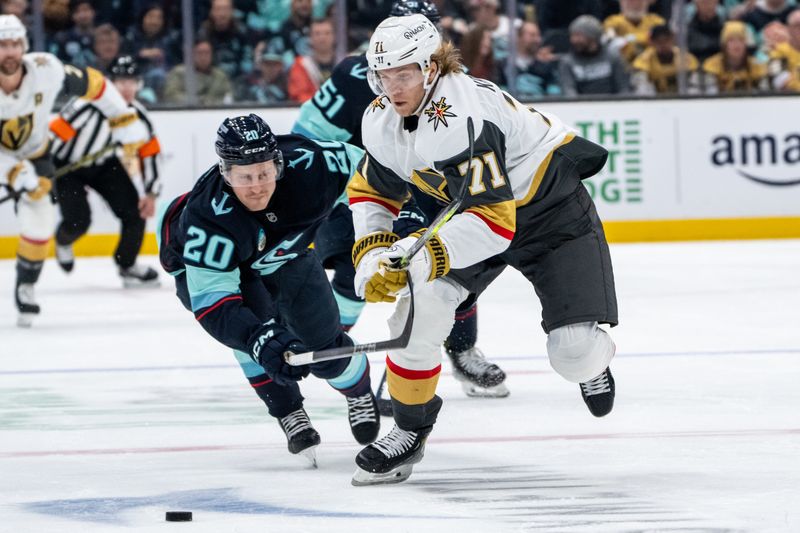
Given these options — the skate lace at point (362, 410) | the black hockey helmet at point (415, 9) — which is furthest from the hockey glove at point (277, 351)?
the black hockey helmet at point (415, 9)

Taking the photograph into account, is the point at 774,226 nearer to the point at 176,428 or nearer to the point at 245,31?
the point at 245,31

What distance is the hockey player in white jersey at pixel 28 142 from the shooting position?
248 inches

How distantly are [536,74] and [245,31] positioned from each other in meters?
1.81

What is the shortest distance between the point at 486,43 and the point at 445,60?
5731mm

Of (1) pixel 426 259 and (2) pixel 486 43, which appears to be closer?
(1) pixel 426 259

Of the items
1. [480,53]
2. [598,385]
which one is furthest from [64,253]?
[598,385]

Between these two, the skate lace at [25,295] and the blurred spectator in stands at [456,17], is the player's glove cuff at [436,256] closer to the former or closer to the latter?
the skate lace at [25,295]

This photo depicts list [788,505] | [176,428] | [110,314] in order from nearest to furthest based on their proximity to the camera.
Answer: [788,505], [176,428], [110,314]

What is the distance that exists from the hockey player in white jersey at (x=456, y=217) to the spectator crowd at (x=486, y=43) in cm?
525

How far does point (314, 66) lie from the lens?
876cm

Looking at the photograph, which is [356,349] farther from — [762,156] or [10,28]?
[762,156]

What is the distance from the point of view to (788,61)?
9.06 m

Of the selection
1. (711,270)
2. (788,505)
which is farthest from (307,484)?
(711,270)

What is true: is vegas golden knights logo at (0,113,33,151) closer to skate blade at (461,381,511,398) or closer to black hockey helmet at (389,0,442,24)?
black hockey helmet at (389,0,442,24)
